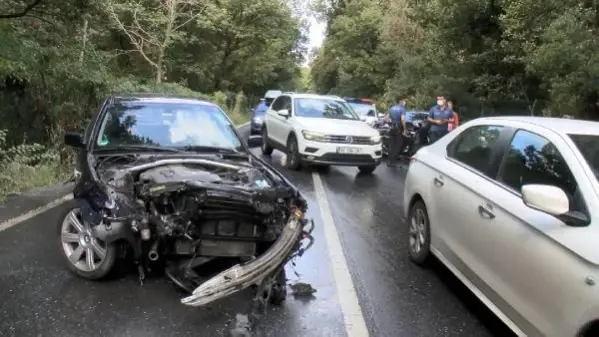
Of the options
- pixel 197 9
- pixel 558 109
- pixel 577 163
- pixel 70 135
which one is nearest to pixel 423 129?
pixel 558 109

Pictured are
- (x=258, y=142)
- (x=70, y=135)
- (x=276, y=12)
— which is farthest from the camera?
(x=276, y=12)

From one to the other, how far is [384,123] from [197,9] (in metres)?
13.7

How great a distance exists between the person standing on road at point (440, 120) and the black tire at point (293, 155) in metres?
3.71

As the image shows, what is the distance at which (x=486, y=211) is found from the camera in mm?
4406

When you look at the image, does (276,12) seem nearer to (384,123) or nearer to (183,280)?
→ (384,123)

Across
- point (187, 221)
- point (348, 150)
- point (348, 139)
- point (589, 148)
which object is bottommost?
point (348, 150)

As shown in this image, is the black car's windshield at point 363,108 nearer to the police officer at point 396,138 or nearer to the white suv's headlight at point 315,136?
the police officer at point 396,138

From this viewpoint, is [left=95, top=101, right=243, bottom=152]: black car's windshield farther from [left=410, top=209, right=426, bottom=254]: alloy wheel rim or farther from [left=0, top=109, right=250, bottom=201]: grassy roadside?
[left=0, top=109, right=250, bottom=201]: grassy roadside

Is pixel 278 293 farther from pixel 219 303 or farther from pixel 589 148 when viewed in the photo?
pixel 589 148

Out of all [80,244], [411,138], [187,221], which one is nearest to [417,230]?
[187,221]

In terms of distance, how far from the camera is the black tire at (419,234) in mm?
5824

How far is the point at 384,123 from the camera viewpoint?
18.0 meters

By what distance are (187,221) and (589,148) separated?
9.37ft

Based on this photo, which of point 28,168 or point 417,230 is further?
point 28,168
